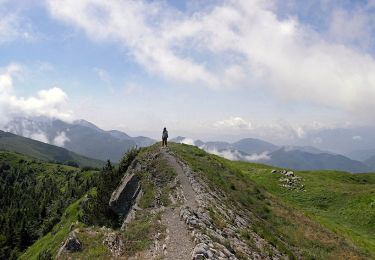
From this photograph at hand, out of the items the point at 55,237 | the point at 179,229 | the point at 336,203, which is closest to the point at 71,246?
the point at 179,229

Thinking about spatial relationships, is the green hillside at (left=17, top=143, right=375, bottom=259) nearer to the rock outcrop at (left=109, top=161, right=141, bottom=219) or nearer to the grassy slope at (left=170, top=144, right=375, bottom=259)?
the grassy slope at (left=170, top=144, right=375, bottom=259)

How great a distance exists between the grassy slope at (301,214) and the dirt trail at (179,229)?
570 centimetres

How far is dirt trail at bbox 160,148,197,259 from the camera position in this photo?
911 inches

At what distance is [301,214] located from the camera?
48688mm

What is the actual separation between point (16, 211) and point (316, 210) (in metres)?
182

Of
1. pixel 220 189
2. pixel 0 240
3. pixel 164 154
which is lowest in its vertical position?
pixel 0 240

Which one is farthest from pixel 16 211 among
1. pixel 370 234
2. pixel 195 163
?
pixel 370 234

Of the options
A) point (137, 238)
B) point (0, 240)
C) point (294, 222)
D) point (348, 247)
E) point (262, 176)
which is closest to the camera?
point (137, 238)

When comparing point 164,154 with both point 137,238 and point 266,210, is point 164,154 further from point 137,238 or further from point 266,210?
point 137,238

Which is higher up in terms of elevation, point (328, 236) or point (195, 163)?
point (195, 163)

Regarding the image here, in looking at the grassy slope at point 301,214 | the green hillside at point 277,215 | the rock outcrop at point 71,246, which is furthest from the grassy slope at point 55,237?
the rock outcrop at point 71,246

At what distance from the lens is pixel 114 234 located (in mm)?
28719

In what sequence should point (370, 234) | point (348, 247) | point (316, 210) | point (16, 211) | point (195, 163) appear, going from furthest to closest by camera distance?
point (16, 211)
point (316, 210)
point (370, 234)
point (195, 163)
point (348, 247)

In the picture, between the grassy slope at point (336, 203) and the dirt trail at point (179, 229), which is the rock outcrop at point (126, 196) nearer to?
the dirt trail at point (179, 229)
